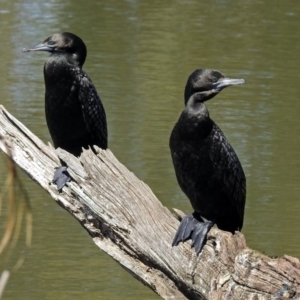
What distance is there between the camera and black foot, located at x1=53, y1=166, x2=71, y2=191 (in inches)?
184

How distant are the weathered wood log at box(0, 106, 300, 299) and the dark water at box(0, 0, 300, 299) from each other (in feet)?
6.31

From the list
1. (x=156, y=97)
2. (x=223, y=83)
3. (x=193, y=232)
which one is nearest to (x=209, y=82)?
(x=223, y=83)

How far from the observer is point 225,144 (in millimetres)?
5031

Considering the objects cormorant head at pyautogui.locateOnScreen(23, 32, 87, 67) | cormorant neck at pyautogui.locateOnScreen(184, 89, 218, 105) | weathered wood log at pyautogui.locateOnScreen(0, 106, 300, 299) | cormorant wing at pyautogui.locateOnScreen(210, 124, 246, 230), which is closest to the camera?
weathered wood log at pyautogui.locateOnScreen(0, 106, 300, 299)

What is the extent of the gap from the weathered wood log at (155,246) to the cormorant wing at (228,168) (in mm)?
547

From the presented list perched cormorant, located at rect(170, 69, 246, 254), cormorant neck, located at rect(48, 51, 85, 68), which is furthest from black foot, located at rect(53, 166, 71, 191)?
cormorant neck, located at rect(48, 51, 85, 68)

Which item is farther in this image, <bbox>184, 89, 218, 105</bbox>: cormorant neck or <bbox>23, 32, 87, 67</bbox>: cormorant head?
<bbox>23, 32, 87, 67</bbox>: cormorant head

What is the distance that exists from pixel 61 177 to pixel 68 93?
1251mm

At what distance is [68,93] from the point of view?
590cm

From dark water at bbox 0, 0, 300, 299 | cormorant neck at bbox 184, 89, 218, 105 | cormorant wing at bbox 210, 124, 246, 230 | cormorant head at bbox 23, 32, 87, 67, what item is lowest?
dark water at bbox 0, 0, 300, 299

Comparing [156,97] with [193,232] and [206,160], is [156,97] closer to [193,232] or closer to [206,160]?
[206,160]

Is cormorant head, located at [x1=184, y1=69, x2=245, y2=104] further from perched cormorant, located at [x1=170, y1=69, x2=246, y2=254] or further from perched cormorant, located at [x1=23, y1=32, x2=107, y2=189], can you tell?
perched cormorant, located at [x1=23, y1=32, x2=107, y2=189]

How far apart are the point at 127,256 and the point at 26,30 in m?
9.17

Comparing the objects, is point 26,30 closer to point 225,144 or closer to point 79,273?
point 79,273
